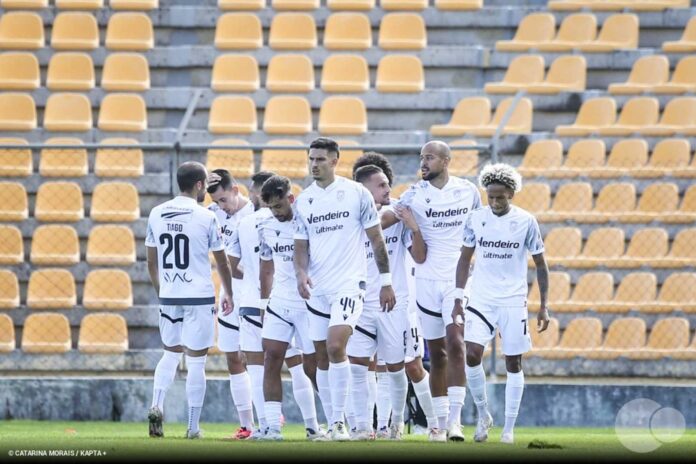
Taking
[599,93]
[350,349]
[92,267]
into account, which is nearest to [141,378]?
[92,267]

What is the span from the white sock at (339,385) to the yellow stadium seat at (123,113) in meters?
8.70

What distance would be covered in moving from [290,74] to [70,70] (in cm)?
303

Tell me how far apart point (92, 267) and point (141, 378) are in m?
2.52

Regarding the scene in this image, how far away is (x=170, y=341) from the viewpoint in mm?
12211

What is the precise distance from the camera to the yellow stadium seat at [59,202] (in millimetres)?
17922

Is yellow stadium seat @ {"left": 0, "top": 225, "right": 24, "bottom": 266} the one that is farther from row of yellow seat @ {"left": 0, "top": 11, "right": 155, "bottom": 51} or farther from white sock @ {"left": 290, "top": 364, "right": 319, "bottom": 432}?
white sock @ {"left": 290, "top": 364, "right": 319, "bottom": 432}

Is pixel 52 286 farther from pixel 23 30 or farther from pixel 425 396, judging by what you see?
pixel 425 396

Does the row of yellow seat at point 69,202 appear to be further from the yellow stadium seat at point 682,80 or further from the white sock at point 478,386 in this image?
the white sock at point 478,386

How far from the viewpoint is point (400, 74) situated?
1964 cm

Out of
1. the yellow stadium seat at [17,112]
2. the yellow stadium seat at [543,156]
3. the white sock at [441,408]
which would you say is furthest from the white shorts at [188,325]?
the yellow stadium seat at [17,112]

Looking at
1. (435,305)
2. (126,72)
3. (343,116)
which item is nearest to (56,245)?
(126,72)

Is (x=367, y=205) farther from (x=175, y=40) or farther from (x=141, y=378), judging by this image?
(x=175, y=40)

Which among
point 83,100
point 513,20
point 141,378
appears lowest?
point 141,378

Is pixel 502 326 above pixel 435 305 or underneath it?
underneath
